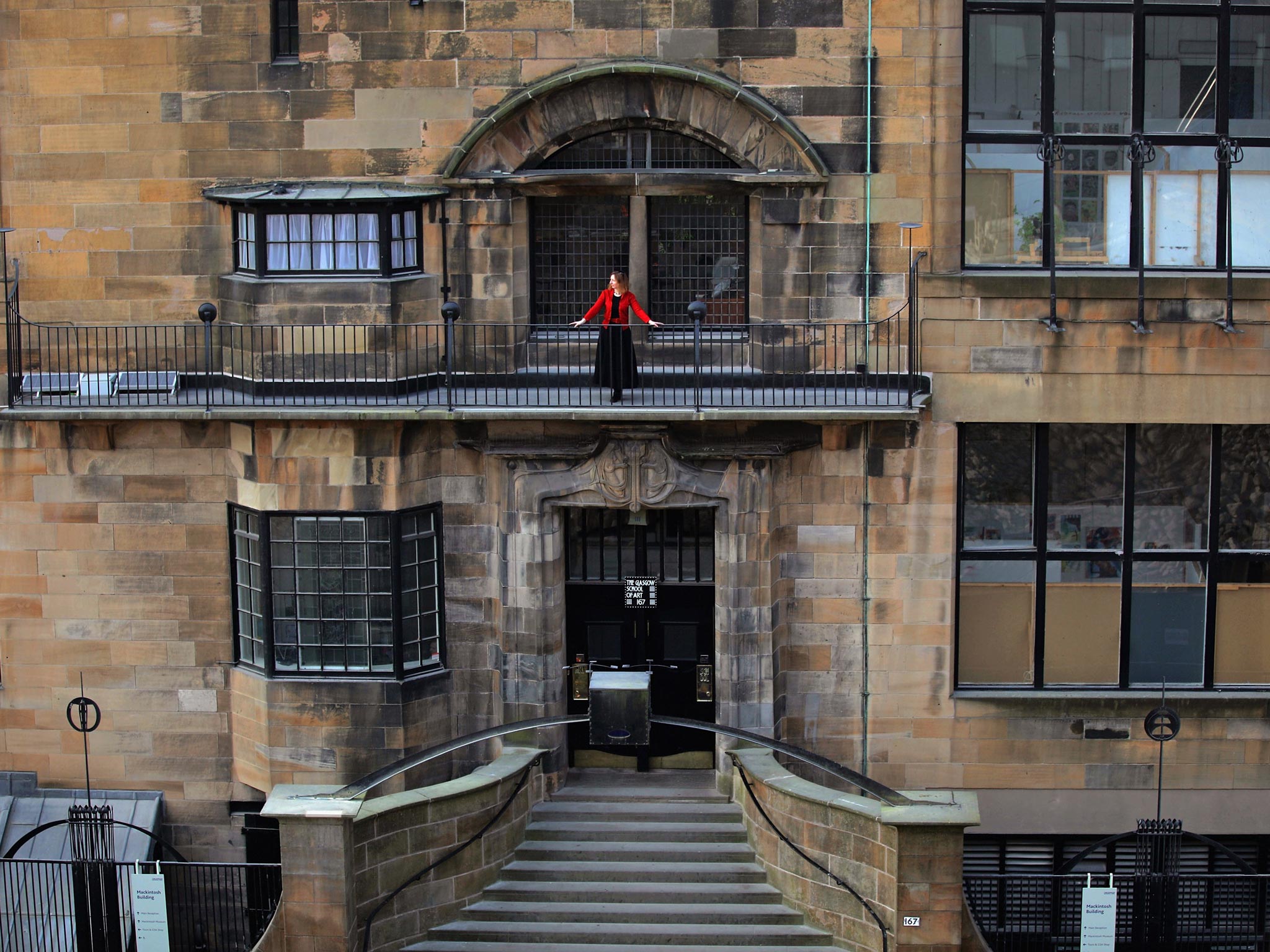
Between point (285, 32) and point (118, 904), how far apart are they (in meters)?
9.89

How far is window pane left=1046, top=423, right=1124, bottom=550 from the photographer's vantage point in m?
21.1

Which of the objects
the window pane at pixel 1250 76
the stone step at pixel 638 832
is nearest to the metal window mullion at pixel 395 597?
the stone step at pixel 638 832

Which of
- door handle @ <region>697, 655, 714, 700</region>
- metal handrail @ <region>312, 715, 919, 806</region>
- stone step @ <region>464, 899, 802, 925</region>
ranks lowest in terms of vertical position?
stone step @ <region>464, 899, 802, 925</region>

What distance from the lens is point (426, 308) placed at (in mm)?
20828

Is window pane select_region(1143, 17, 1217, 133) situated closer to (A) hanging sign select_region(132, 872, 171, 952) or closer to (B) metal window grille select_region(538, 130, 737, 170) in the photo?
(B) metal window grille select_region(538, 130, 737, 170)

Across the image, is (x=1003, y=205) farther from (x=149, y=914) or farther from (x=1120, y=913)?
(x=149, y=914)

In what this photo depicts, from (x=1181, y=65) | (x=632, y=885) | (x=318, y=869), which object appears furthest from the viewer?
(x=1181, y=65)

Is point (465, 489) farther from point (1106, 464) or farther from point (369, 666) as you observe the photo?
point (1106, 464)

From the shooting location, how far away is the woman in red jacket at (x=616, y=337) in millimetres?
20203

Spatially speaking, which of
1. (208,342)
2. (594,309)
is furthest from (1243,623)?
(208,342)

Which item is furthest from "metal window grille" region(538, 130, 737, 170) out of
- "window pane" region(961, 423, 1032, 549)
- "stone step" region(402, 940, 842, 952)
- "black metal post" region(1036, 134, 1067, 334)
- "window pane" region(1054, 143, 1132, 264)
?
"stone step" region(402, 940, 842, 952)

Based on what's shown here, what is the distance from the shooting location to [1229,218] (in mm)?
20812

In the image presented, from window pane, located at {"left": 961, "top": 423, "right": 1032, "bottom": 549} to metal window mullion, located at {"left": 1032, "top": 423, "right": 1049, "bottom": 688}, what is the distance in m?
0.07

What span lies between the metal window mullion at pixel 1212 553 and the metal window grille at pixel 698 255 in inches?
221
